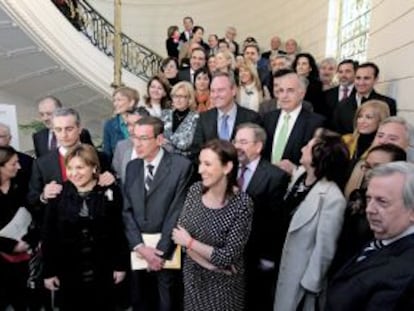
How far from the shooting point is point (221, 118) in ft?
10.8

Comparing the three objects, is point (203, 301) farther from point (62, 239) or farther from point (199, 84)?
point (199, 84)

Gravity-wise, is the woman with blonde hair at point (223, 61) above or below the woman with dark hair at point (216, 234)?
above

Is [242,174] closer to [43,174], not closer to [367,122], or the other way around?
[367,122]

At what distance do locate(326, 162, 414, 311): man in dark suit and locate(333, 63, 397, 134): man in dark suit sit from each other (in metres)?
1.88

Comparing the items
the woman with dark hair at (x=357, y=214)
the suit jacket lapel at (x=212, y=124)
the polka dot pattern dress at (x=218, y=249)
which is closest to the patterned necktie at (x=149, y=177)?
the polka dot pattern dress at (x=218, y=249)

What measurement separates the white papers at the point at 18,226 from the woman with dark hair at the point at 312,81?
8.61ft

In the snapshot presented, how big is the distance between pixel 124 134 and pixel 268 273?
1658mm

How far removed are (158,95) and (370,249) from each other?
99.1 inches

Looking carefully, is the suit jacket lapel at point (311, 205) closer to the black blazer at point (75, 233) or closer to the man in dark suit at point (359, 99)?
the black blazer at point (75, 233)

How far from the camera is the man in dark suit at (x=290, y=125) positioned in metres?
3.11

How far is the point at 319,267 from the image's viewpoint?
90.7 inches

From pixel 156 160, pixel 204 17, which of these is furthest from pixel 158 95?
pixel 204 17

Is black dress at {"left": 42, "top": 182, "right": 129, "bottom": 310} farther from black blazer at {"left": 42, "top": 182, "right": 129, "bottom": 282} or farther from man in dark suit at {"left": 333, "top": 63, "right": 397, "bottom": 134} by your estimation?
man in dark suit at {"left": 333, "top": 63, "right": 397, "bottom": 134}

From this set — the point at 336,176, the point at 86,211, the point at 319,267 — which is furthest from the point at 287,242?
the point at 86,211
